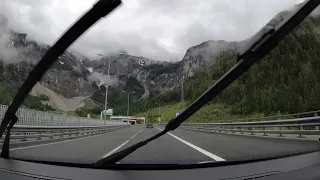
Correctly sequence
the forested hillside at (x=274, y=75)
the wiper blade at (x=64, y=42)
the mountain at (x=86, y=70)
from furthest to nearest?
the forested hillside at (x=274, y=75) → the mountain at (x=86, y=70) → the wiper blade at (x=64, y=42)

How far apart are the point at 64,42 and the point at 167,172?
1.57m

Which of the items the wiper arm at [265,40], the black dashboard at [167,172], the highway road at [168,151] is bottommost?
the highway road at [168,151]

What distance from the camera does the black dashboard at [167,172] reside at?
304 cm

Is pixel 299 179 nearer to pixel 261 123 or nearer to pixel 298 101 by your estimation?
pixel 298 101

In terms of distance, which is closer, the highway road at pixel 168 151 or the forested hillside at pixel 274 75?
the forested hillside at pixel 274 75

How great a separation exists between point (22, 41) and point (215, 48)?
8.25 ft

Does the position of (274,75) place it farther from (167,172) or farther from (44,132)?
(44,132)

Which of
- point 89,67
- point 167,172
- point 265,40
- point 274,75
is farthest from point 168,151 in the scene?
point 265,40

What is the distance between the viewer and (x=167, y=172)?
3248 millimetres

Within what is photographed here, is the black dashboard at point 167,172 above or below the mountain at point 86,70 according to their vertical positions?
below

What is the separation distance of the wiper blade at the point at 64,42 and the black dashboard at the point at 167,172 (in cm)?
70

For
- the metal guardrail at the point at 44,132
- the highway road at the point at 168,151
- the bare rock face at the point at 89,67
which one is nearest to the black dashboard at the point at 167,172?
the highway road at the point at 168,151

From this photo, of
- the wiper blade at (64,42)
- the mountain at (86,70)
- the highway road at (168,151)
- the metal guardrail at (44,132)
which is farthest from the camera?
the metal guardrail at (44,132)

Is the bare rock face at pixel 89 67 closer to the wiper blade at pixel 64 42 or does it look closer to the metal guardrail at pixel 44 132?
the wiper blade at pixel 64 42
